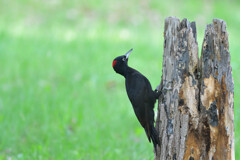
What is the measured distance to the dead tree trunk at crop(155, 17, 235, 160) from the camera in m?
3.20

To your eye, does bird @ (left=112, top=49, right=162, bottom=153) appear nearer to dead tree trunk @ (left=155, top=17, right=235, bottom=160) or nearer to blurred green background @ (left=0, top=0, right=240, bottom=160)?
dead tree trunk @ (left=155, top=17, right=235, bottom=160)

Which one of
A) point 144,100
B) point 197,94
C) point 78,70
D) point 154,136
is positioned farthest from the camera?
point 78,70

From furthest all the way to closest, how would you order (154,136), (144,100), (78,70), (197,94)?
(78,70) → (144,100) → (154,136) → (197,94)

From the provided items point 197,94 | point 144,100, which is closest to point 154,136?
point 144,100

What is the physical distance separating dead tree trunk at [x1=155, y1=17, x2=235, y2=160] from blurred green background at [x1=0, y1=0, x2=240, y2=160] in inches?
38.2

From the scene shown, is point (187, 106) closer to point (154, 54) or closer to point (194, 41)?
point (194, 41)

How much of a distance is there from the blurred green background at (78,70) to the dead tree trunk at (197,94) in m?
0.97

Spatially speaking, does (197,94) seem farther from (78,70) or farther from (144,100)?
(78,70)

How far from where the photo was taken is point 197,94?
3.29 metres

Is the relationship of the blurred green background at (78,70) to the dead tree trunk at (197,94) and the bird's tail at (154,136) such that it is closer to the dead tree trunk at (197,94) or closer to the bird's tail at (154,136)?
the bird's tail at (154,136)

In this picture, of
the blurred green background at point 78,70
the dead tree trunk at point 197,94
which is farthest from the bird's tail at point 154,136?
the blurred green background at point 78,70

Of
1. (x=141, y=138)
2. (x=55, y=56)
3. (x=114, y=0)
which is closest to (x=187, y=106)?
(x=141, y=138)

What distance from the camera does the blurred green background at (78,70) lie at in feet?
17.6

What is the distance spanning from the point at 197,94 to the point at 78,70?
5570 millimetres
